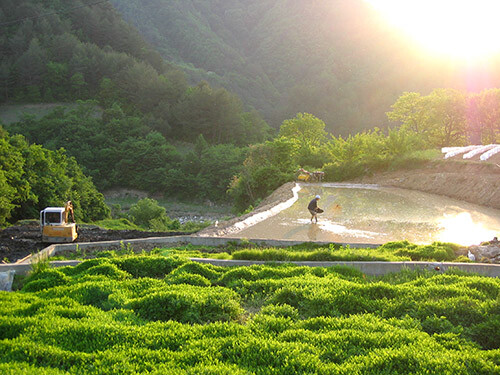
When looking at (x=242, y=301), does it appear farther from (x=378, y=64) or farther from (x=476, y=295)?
(x=378, y=64)

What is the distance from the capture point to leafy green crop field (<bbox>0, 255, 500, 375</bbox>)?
13.9ft

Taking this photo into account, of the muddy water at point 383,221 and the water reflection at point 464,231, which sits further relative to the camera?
the muddy water at point 383,221

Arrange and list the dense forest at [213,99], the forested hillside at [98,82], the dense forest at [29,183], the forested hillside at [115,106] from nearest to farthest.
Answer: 1. the dense forest at [29,183]
2. the dense forest at [213,99]
3. the forested hillside at [115,106]
4. the forested hillside at [98,82]

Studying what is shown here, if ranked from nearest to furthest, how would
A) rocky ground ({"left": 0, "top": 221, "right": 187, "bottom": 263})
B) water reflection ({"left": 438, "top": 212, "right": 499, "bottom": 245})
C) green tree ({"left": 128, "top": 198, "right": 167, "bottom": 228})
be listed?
water reflection ({"left": 438, "top": 212, "right": 499, "bottom": 245}) → rocky ground ({"left": 0, "top": 221, "right": 187, "bottom": 263}) → green tree ({"left": 128, "top": 198, "right": 167, "bottom": 228})

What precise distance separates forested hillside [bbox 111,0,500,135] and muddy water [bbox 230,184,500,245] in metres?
73.1

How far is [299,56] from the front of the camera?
4712 inches

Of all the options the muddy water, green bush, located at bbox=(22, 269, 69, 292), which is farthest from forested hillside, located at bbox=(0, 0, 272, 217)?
green bush, located at bbox=(22, 269, 69, 292)

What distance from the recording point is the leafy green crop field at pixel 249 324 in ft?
13.9

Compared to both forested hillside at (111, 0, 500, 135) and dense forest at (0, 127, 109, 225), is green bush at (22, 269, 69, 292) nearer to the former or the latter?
dense forest at (0, 127, 109, 225)

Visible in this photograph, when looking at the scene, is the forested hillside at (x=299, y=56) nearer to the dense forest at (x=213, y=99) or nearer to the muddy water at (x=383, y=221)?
the dense forest at (x=213, y=99)

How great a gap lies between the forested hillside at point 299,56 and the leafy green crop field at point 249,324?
8702 cm

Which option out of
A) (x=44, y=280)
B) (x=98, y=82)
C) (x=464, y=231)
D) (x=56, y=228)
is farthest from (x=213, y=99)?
(x=44, y=280)

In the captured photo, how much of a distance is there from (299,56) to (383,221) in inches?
4400

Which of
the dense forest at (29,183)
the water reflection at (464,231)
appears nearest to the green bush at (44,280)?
the water reflection at (464,231)
